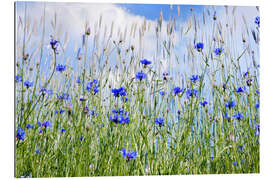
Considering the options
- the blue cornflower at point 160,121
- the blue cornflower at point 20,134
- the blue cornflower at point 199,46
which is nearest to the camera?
the blue cornflower at point 20,134

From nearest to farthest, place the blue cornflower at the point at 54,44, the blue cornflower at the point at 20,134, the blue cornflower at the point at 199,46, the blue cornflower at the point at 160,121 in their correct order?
1. the blue cornflower at the point at 20,134
2. the blue cornflower at the point at 54,44
3. the blue cornflower at the point at 160,121
4. the blue cornflower at the point at 199,46

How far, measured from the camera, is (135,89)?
10.1ft

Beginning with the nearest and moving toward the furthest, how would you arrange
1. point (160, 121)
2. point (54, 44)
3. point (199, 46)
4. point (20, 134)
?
1. point (20, 134)
2. point (54, 44)
3. point (160, 121)
4. point (199, 46)

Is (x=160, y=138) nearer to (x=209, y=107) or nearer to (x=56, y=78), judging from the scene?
(x=209, y=107)

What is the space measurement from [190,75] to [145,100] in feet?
1.44

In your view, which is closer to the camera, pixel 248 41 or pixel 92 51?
pixel 92 51

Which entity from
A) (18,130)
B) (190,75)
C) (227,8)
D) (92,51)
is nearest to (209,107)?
(190,75)

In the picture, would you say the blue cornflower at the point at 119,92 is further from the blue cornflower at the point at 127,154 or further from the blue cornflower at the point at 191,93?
the blue cornflower at the point at 191,93

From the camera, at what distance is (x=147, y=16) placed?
313 cm

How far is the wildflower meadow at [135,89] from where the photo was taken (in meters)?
2.90

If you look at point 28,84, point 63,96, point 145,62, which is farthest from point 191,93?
point 28,84

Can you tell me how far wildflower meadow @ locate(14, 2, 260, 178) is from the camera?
290 cm

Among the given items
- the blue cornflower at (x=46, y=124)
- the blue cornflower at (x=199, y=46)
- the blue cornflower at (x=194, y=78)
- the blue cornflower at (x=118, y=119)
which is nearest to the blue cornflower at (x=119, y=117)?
the blue cornflower at (x=118, y=119)

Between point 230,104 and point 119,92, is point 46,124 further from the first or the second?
point 230,104
